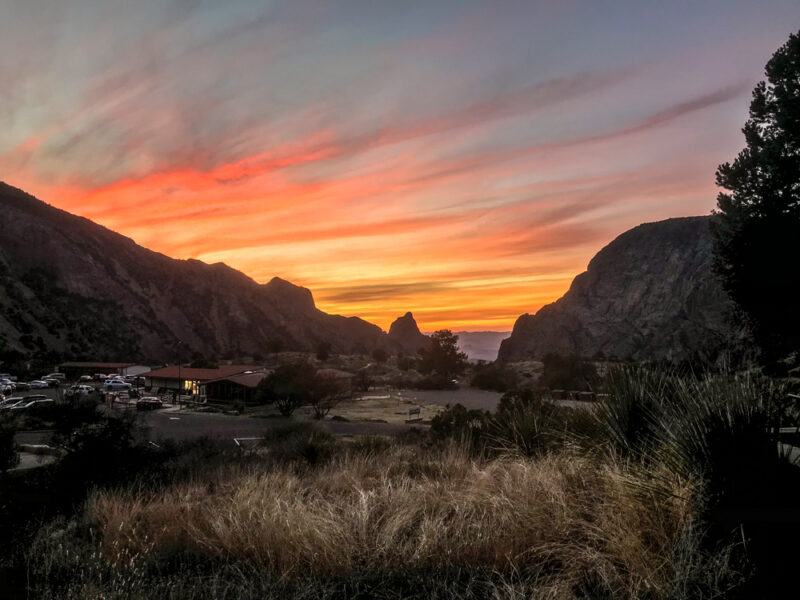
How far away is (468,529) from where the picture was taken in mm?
5797

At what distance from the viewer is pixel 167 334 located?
121 meters

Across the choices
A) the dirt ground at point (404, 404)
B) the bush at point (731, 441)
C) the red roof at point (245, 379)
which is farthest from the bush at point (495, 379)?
the bush at point (731, 441)

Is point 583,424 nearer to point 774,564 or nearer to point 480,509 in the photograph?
point 480,509

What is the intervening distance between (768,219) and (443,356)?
87.0 meters

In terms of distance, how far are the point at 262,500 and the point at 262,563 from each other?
1.69 m

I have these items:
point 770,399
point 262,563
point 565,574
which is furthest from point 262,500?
point 770,399

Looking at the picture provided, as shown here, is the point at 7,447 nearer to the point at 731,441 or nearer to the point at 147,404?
the point at 731,441

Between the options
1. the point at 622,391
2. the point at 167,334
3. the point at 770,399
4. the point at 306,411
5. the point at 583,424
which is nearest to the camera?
the point at 770,399

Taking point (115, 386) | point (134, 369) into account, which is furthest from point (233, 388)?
point (134, 369)

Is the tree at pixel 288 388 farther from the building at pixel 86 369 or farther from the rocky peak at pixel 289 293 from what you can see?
the rocky peak at pixel 289 293

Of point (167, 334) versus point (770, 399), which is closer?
point (770, 399)

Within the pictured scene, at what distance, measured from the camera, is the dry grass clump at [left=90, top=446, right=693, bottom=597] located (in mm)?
4941

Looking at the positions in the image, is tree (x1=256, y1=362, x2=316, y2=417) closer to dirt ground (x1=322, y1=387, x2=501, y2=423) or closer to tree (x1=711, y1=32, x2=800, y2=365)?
dirt ground (x1=322, y1=387, x2=501, y2=423)

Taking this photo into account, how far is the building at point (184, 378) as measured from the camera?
63.4m
